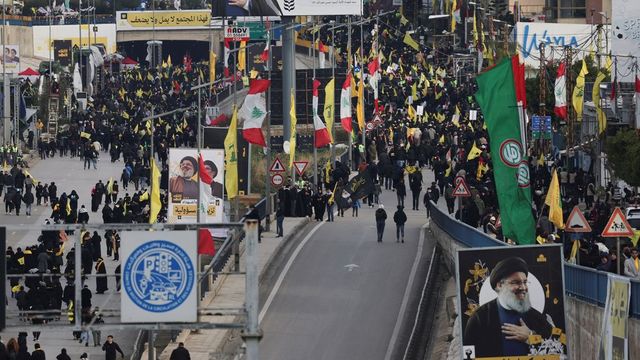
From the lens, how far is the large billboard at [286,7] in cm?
7787

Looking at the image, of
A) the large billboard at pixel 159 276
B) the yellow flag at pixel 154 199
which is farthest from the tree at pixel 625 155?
the large billboard at pixel 159 276

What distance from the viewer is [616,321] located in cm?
2425

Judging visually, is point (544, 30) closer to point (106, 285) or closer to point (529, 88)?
point (529, 88)

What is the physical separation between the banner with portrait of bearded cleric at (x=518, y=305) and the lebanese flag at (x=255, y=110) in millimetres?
29263

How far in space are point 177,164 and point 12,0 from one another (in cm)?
10083

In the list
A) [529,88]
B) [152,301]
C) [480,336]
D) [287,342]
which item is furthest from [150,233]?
[529,88]

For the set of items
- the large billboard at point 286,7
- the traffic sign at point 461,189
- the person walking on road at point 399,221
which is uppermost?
the large billboard at point 286,7

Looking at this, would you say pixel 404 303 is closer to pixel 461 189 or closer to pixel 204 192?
pixel 461 189

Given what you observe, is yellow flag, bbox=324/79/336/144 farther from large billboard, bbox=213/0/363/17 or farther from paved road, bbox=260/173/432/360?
large billboard, bbox=213/0/363/17

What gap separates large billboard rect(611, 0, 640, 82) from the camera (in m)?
67.5

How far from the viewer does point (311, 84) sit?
75.8m

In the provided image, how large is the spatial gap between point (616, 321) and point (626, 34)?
146 feet

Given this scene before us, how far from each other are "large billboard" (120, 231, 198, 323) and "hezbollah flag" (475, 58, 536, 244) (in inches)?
396

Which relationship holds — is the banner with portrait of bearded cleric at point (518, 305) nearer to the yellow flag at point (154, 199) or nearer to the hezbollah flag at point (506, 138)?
the hezbollah flag at point (506, 138)
